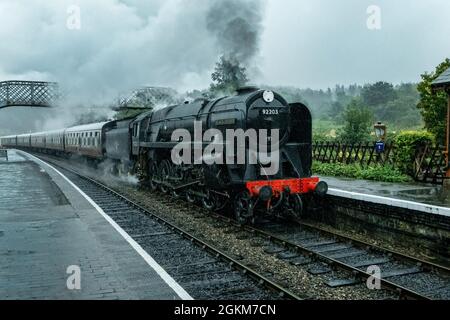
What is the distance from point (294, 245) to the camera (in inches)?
312

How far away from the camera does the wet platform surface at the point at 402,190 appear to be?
9727mm

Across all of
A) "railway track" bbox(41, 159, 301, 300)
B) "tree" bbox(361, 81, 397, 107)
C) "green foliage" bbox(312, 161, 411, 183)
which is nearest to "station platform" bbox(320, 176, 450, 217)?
"green foliage" bbox(312, 161, 411, 183)

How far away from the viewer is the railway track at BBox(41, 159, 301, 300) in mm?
5805

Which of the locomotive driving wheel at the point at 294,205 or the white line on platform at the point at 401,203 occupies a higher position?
the white line on platform at the point at 401,203

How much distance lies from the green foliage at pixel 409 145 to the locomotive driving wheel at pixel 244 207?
6203mm

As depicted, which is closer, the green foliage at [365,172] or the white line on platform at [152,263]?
the white line on platform at [152,263]

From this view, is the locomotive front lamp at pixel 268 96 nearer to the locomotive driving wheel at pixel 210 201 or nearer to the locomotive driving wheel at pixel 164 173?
the locomotive driving wheel at pixel 210 201

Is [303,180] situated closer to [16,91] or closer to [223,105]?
[223,105]

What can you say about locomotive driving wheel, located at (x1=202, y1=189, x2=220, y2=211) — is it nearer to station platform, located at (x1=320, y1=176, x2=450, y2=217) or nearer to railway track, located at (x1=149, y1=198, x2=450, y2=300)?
railway track, located at (x1=149, y1=198, x2=450, y2=300)

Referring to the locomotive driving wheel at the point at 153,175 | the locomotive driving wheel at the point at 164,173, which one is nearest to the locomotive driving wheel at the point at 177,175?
the locomotive driving wheel at the point at 164,173
